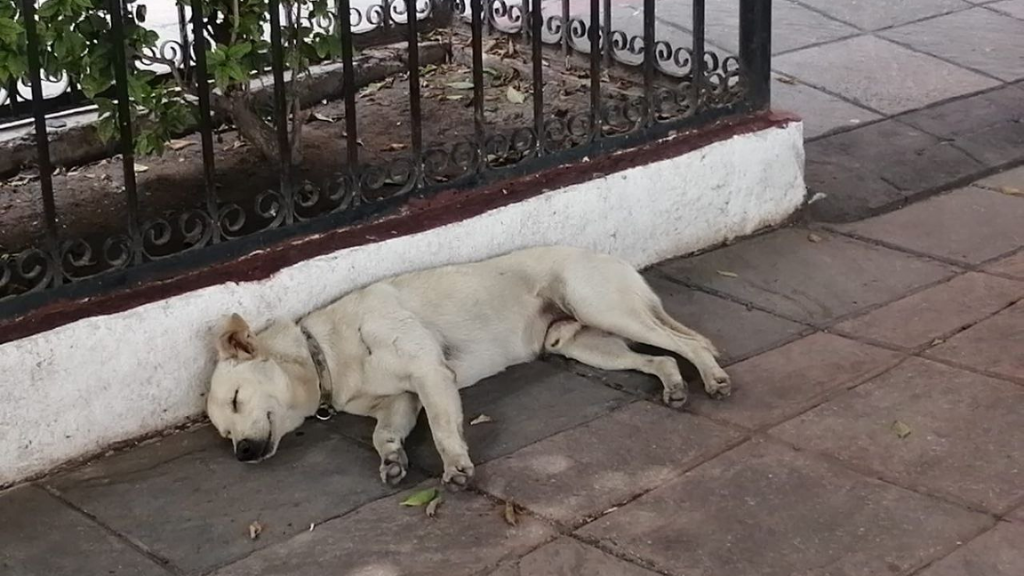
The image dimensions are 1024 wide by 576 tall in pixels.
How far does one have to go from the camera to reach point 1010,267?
624 cm

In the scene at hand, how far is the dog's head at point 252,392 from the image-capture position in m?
4.72

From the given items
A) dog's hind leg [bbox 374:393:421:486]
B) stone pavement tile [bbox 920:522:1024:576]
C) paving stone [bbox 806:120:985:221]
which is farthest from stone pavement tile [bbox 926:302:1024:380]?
dog's hind leg [bbox 374:393:421:486]

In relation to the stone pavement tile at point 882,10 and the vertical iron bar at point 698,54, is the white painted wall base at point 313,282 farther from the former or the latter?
the stone pavement tile at point 882,10

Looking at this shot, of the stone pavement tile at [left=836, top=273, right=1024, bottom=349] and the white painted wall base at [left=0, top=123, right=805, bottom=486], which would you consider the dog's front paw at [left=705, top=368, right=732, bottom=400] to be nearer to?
the stone pavement tile at [left=836, top=273, right=1024, bottom=349]

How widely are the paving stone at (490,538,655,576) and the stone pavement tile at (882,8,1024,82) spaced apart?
5.58 m

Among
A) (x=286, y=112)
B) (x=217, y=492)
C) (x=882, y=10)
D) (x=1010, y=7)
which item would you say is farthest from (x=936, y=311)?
(x=1010, y=7)

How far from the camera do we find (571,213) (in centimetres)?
595

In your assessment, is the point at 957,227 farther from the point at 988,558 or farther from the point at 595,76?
the point at 988,558

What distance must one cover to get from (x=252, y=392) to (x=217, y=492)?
0.36m

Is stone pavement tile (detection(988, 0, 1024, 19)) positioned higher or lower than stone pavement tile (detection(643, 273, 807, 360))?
higher

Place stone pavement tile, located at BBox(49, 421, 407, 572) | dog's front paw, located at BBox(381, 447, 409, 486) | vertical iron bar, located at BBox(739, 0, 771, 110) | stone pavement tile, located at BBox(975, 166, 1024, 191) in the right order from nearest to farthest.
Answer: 1. stone pavement tile, located at BBox(49, 421, 407, 572)
2. dog's front paw, located at BBox(381, 447, 409, 486)
3. vertical iron bar, located at BBox(739, 0, 771, 110)
4. stone pavement tile, located at BBox(975, 166, 1024, 191)

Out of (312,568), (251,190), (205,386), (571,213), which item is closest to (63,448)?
(205,386)

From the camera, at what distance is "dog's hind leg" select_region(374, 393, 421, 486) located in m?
4.59

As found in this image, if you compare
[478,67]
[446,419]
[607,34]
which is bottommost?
[446,419]
